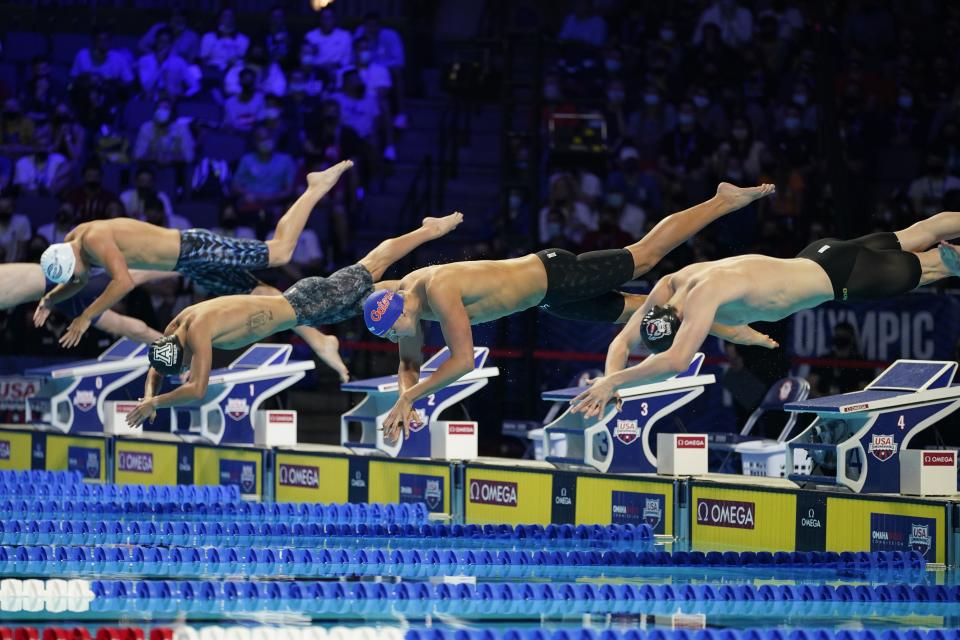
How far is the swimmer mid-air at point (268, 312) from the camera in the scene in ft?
33.4

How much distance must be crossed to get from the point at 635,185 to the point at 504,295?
7260 mm

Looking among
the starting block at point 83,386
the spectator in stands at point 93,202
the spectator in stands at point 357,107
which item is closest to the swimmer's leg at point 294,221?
the starting block at point 83,386

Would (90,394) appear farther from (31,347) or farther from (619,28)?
(619,28)

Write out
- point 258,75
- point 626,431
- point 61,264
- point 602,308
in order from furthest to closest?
point 258,75 → point 626,431 → point 61,264 → point 602,308

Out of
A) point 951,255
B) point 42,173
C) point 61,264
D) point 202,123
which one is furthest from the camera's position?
point 202,123

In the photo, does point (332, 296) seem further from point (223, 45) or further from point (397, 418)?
point (223, 45)

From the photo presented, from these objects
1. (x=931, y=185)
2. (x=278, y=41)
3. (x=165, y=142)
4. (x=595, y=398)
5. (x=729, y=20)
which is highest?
(x=729, y=20)

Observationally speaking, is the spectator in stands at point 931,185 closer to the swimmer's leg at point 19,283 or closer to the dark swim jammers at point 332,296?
the dark swim jammers at point 332,296

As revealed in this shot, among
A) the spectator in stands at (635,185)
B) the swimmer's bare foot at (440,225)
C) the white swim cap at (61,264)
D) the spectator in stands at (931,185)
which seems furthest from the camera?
the spectator in stands at (635,185)

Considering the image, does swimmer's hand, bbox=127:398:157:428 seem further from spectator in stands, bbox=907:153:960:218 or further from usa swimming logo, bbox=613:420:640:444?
spectator in stands, bbox=907:153:960:218

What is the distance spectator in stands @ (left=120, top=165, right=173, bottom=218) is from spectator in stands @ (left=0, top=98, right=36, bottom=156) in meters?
1.73

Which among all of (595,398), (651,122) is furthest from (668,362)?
(651,122)

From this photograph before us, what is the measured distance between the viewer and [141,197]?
16.3 m

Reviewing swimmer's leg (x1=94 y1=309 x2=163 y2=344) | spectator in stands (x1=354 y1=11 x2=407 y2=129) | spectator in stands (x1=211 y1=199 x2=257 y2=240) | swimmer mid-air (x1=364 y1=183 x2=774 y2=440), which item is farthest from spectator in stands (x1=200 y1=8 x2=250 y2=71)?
swimmer mid-air (x1=364 y1=183 x2=774 y2=440)
